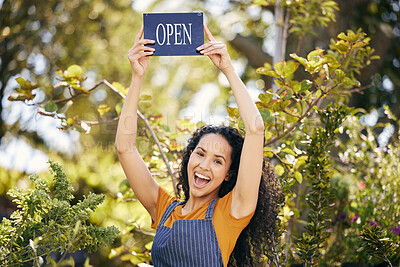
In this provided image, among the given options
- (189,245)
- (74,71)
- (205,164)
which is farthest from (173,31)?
(189,245)

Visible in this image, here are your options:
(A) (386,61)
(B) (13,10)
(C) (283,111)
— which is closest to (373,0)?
(A) (386,61)

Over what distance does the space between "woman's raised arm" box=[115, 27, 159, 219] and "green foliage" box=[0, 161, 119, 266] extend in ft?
1.08

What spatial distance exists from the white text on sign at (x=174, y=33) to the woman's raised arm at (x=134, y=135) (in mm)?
59

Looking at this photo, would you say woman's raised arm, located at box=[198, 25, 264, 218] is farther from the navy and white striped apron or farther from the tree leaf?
the tree leaf

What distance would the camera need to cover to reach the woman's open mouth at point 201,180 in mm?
1773

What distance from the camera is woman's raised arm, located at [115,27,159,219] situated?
5.84 feet

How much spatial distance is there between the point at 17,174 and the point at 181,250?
4963mm

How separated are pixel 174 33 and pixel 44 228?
3.13ft

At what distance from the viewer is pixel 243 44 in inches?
204

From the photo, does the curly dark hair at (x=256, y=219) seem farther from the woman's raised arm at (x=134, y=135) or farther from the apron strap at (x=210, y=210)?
the woman's raised arm at (x=134, y=135)

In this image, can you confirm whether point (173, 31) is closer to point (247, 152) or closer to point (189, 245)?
point (247, 152)

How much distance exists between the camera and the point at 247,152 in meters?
1.62

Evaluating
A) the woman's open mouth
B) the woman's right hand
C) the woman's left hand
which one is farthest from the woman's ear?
the woman's right hand

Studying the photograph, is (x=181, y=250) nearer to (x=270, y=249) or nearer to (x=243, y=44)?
(x=270, y=249)
